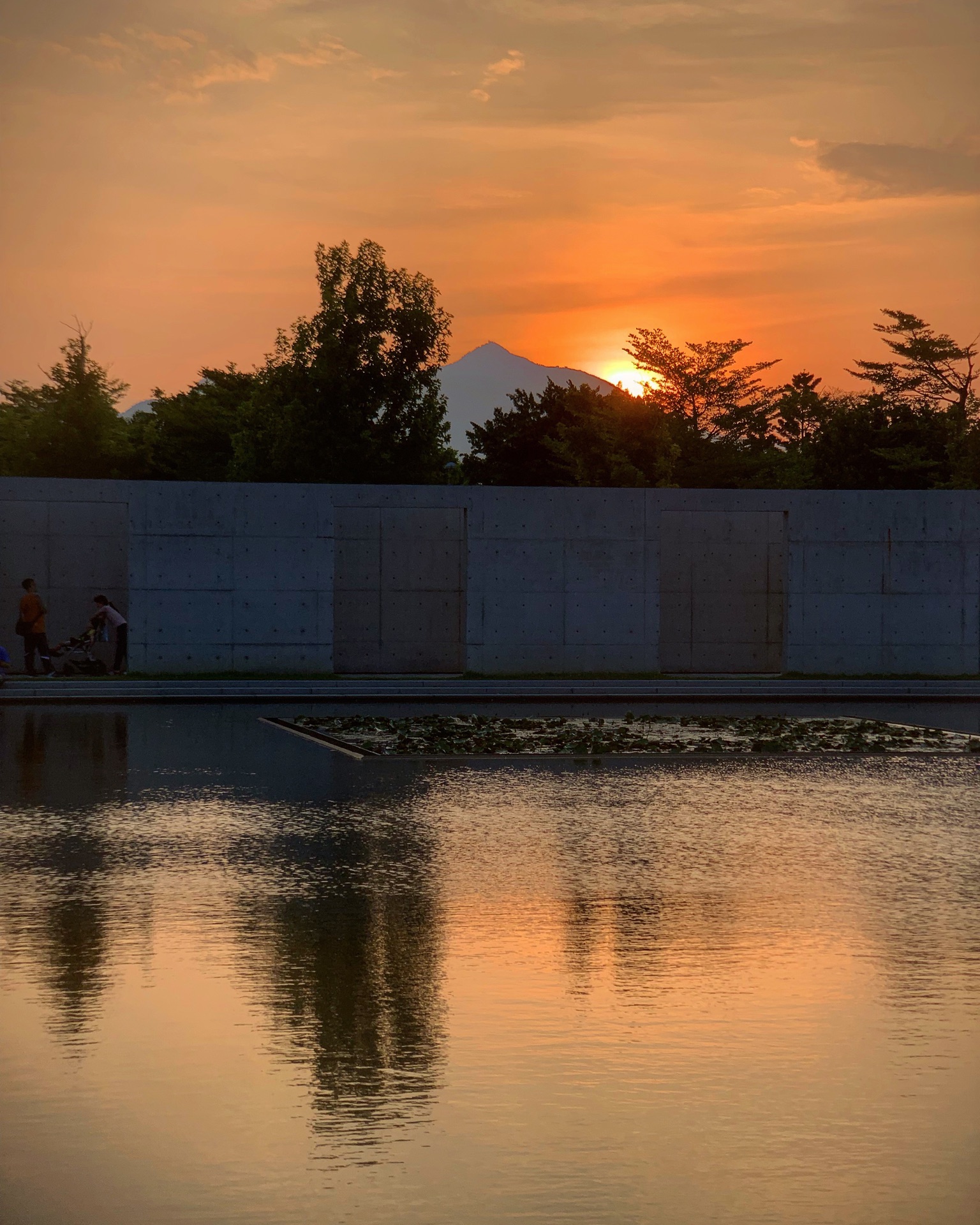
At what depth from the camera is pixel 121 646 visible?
32.8 metres

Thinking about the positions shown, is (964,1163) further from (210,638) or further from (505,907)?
(210,638)

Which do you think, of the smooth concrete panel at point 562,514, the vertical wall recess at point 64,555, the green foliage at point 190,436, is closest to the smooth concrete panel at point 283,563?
the vertical wall recess at point 64,555

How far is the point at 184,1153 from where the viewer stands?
522 centimetres

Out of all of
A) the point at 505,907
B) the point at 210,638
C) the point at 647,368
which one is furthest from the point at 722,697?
the point at 647,368

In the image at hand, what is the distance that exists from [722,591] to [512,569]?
4995mm

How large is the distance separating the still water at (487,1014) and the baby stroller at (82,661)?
1856 cm

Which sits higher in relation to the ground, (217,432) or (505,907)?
(217,432)

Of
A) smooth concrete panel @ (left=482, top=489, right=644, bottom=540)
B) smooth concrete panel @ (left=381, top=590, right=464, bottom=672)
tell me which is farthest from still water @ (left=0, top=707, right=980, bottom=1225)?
smooth concrete panel @ (left=381, top=590, right=464, bottom=672)

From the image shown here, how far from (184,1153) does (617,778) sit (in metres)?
11.5

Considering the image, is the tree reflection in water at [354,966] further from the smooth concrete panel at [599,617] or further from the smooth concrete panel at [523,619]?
the smooth concrete panel at [599,617]

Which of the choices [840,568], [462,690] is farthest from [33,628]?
[840,568]

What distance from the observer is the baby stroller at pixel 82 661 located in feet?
105

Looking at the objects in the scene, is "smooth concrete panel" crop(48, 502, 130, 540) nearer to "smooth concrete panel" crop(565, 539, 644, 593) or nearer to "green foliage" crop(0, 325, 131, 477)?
"smooth concrete panel" crop(565, 539, 644, 593)

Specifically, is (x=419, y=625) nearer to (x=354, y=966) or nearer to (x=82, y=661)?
(x=82, y=661)
